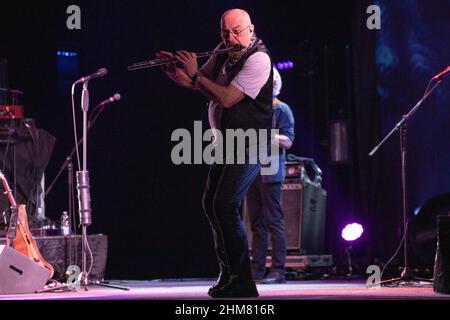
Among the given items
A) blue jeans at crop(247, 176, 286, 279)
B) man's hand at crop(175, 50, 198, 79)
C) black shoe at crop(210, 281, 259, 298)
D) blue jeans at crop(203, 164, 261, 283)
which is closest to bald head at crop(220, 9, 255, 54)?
man's hand at crop(175, 50, 198, 79)

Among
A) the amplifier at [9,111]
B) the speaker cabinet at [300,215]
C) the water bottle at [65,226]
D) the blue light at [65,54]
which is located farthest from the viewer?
the blue light at [65,54]

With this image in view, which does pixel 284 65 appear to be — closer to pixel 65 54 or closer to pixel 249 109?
pixel 65 54

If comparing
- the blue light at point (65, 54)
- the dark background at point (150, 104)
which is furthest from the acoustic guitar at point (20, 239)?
the blue light at point (65, 54)

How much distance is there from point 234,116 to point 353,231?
4014 mm

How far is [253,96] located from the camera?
4.89m

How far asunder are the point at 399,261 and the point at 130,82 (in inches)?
138

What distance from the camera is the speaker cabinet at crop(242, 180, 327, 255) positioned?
8445 mm

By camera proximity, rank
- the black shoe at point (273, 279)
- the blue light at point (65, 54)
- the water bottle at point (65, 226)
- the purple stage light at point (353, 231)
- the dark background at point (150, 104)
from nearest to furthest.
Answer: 1. the black shoe at point (273, 279)
2. the water bottle at point (65, 226)
3. the purple stage light at point (353, 231)
4. the dark background at point (150, 104)
5. the blue light at point (65, 54)

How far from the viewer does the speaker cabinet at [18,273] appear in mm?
5996

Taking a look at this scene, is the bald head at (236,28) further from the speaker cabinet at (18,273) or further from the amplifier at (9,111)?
the amplifier at (9,111)

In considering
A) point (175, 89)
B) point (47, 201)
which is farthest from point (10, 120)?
point (175, 89)

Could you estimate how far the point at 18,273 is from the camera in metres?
6.06

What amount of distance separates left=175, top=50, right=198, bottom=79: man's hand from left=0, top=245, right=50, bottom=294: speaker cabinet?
2.10 metres

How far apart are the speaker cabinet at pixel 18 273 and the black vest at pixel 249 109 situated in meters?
2.06
